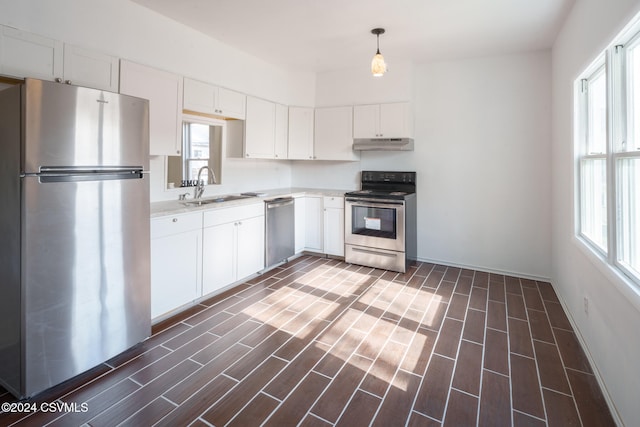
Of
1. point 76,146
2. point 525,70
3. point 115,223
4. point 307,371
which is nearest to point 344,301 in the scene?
point 307,371

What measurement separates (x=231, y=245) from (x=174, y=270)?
2.43 ft

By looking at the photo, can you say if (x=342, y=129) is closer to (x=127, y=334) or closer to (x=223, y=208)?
(x=223, y=208)

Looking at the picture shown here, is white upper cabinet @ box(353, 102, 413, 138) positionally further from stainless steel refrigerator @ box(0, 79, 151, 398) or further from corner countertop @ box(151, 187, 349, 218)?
stainless steel refrigerator @ box(0, 79, 151, 398)

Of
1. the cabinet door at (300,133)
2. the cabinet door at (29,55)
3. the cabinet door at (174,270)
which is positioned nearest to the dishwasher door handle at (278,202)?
the cabinet door at (300,133)

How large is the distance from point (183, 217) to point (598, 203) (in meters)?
3.26

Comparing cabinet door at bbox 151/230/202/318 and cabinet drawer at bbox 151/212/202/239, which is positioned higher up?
cabinet drawer at bbox 151/212/202/239

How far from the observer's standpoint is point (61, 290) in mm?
1992

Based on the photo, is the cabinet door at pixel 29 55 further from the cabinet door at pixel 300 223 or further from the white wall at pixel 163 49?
the cabinet door at pixel 300 223

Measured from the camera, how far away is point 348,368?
2238 millimetres

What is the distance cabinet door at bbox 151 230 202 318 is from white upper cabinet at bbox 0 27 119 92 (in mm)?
1294

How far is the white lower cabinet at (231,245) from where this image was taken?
10.7ft

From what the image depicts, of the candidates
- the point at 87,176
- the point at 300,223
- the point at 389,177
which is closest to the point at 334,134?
the point at 389,177

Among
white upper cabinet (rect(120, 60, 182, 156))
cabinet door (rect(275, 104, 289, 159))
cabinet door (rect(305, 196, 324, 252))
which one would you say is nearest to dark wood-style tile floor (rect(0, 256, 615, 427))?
cabinet door (rect(305, 196, 324, 252))

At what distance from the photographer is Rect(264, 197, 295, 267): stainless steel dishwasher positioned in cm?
412
